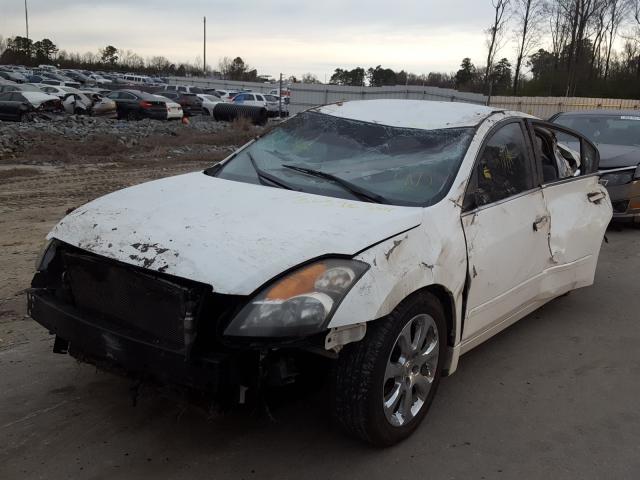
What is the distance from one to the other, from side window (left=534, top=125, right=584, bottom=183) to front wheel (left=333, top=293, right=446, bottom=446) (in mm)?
1860

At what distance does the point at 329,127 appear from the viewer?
4281 mm

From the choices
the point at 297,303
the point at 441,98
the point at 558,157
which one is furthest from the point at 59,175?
the point at 441,98

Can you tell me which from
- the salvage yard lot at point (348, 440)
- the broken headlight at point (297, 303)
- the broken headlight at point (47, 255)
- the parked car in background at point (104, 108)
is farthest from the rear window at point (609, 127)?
the parked car in background at point (104, 108)

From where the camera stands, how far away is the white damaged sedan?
2.65 metres

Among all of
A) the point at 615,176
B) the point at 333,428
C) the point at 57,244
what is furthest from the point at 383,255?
the point at 615,176

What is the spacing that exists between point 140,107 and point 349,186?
24.8m

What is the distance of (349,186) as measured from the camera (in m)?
3.57

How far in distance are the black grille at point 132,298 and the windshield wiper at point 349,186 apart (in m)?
1.19

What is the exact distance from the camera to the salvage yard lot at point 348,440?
295cm

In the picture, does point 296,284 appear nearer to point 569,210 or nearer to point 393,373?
point 393,373

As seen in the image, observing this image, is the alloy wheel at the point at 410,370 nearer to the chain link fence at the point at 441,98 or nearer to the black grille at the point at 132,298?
the black grille at the point at 132,298

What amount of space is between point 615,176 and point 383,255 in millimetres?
6760

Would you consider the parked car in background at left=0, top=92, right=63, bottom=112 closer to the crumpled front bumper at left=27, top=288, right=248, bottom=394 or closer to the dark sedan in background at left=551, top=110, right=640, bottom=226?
the dark sedan in background at left=551, top=110, right=640, bottom=226

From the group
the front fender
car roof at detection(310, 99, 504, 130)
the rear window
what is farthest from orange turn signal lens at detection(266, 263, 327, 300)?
the rear window
